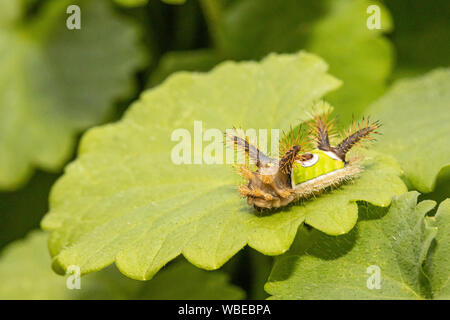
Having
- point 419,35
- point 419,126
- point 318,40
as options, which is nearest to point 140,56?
point 318,40

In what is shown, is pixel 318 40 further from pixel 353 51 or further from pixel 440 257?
pixel 440 257

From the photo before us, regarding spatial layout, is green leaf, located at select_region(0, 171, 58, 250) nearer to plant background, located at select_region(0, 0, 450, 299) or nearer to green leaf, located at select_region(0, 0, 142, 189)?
plant background, located at select_region(0, 0, 450, 299)

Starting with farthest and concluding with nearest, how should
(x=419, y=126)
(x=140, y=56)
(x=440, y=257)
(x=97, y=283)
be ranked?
(x=140, y=56), (x=97, y=283), (x=419, y=126), (x=440, y=257)

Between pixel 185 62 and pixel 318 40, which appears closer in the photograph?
pixel 318 40

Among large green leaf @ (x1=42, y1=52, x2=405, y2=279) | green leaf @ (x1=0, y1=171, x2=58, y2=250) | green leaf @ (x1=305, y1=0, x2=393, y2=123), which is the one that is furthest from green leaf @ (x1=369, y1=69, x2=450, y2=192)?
green leaf @ (x1=0, y1=171, x2=58, y2=250)

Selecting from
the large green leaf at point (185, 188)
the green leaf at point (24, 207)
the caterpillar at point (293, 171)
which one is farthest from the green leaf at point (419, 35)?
the green leaf at point (24, 207)

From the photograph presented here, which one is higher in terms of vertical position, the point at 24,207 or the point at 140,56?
the point at 140,56
